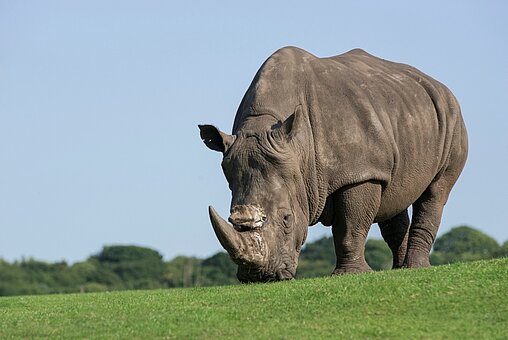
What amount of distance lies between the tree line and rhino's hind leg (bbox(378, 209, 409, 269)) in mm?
41754

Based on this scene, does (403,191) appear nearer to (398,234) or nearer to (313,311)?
(398,234)

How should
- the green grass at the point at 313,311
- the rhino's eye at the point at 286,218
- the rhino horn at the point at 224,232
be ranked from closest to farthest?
the green grass at the point at 313,311 → the rhino horn at the point at 224,232 → the rhino's eye at the point at 286,218

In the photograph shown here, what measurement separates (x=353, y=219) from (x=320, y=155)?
869mm

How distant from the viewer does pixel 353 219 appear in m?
17.3

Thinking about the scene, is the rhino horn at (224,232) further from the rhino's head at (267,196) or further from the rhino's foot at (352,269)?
the rhino's foot at (352,269)

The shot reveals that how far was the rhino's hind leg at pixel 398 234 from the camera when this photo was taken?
20156mm

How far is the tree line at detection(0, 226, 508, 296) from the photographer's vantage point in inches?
2628

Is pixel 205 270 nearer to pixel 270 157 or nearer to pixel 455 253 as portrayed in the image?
pixel 455 253

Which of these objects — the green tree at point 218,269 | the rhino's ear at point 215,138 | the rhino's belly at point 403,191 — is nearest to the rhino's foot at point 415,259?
the rhino's belly at point 403,191

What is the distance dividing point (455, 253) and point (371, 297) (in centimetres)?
5491

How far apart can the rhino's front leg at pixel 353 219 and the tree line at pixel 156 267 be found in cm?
4467

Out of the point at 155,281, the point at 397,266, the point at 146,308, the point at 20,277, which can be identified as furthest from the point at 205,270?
the point at 146,308

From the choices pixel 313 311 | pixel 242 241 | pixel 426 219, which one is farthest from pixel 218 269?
pixel 313 311

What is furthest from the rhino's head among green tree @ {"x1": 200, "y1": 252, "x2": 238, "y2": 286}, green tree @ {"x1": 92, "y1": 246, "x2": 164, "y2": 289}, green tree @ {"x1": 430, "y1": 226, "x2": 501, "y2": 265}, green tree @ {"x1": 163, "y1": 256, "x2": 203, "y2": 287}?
green tree @ {"x1": 92, "y1": 246, "x2": 164, "y2": 289}
